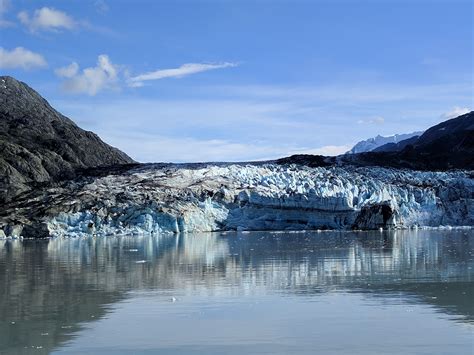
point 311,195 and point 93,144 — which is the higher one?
point 93,144

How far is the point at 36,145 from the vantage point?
6856cm

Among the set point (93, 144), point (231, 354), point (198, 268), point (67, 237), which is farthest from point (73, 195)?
point (93, 144)

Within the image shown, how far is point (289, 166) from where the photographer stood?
46.9 meters

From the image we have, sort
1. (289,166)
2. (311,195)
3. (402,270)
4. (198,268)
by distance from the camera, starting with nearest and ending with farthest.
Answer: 1. (402,270)
2. (198,268)
3. (311,195)
4. (289,166)

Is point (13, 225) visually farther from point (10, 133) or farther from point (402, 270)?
point (10, 133)

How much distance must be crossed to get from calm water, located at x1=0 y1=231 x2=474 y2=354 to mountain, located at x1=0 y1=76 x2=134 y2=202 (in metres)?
33.9

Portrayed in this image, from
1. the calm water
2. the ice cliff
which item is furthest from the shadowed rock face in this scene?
the calm water

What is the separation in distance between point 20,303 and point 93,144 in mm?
68585

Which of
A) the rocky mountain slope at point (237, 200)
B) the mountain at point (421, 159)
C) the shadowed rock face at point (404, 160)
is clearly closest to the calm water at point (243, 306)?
the rocky mountain slope at point (237, 200)

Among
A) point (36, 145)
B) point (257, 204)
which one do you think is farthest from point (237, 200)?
point (36, 145)

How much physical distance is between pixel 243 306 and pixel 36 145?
62445 millimetres

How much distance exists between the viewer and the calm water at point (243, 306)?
7.37 meters

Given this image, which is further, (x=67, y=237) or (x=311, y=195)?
(x=311, y=195)

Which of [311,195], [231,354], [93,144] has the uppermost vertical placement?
[93,144]
